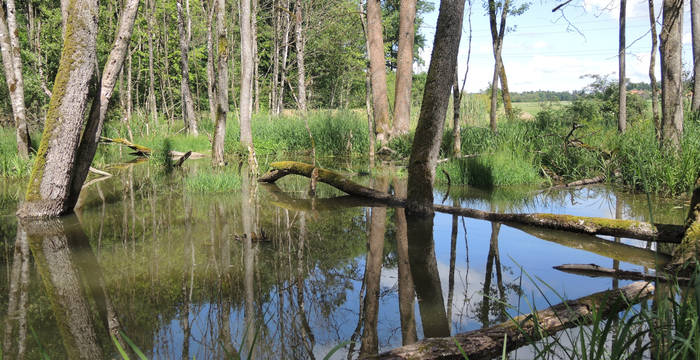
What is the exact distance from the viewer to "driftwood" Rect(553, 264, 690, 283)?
3.84m

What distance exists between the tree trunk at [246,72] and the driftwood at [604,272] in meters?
7.92

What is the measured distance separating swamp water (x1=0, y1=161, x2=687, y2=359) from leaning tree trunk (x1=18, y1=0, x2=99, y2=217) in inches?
16.8

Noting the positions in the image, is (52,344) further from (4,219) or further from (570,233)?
(570,233)

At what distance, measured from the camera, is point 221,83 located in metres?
11.2

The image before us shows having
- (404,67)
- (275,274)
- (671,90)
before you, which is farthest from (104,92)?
(404,67)

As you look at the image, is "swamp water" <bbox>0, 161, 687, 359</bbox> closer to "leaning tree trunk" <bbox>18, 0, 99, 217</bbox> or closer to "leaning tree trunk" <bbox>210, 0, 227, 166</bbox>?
"leaning tree trunk" <bbox>18, 0, 99, 217</bbox>

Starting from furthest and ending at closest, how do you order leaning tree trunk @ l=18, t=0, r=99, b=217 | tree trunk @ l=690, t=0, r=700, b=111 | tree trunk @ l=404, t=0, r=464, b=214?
1. tree trunk @ l=690, t=0, r=700, b=111
2. leaning tree trunk @ l=18, t=0, r=99, b=217
3. tree trunk @ l=404, t=0, r=464, b=214

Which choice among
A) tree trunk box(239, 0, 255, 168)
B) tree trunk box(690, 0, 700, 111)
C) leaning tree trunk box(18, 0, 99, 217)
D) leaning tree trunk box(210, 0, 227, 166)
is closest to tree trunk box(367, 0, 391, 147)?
tree trunk box(239, 0, 255, 168)

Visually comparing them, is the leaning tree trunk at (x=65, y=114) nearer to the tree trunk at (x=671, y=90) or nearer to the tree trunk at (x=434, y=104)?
the tree trunk at (x=434, y=104)

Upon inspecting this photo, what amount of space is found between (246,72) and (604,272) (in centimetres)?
902

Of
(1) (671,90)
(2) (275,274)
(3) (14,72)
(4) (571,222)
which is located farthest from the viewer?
(3) (14,72)

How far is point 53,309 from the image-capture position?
3.39m

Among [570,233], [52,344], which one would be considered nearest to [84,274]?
[52,344]

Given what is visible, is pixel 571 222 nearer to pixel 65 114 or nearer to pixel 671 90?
pixel 671 90
